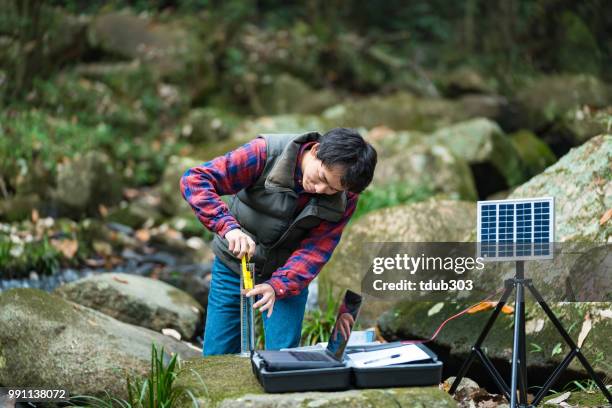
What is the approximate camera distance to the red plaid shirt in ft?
10.6

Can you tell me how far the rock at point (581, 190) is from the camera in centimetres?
431

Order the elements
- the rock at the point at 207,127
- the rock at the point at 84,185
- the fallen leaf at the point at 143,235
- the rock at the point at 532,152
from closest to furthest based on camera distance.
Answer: the fallen leaf at the point at 143,235
the rock at the point at 84,185
the rock at the point at 532,152
the rock at the point at 207,127

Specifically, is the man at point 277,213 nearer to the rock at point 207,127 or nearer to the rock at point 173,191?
the rock at point 173,191

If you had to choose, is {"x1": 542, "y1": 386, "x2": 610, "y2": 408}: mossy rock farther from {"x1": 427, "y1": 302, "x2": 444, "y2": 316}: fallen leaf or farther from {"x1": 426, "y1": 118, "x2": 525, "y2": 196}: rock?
{"x1": 426, "y1": 118, "x2": 525, "y2": 196}: rock

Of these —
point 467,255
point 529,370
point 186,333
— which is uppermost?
point 467,255

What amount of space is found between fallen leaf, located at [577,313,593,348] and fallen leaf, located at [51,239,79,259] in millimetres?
4703

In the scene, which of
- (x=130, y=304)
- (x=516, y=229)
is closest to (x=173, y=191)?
(x=130, y=304)

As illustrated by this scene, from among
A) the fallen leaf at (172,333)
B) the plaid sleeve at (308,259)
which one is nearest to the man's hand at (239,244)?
the plaid sleeve at (308,259)

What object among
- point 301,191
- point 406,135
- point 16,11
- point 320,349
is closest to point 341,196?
point 301,191

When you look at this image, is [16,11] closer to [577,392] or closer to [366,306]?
[366,306]

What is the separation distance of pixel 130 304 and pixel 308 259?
2.21 meters

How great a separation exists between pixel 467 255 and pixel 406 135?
555 centimetres

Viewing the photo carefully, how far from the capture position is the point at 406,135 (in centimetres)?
1024

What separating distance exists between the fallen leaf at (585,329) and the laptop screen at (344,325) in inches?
66.4
